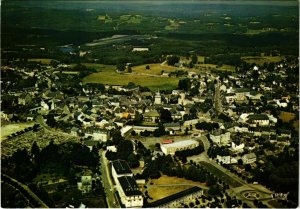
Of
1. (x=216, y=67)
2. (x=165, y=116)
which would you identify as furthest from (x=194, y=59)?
(x=165, y=116)

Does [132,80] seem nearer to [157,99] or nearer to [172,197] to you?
[157,99]

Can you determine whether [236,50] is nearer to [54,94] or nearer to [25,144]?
[54,94]

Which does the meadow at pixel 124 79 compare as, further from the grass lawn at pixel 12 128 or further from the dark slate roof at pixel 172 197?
the dark slate roof at pixel 172 197

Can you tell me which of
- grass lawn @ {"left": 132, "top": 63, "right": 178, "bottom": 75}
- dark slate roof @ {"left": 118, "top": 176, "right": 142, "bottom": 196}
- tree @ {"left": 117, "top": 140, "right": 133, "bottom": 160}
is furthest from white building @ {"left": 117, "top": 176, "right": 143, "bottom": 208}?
grass lawn @ {"left": 132, "top": 63, "right": 178, "bottom": 75}

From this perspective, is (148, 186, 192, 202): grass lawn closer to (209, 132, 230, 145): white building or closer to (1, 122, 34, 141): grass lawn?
(209, 132, 230, 145): white building

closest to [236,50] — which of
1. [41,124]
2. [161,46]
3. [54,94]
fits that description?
[161,46]

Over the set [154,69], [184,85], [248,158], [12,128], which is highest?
[154,69]

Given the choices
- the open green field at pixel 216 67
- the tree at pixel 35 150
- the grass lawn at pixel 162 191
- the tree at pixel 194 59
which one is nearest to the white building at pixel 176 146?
the grass lawn at pixel 162 191

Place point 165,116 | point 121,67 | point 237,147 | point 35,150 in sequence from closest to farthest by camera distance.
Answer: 1. point 35,150
2. point 237,147
3. point 165,116
4. point 121,67
